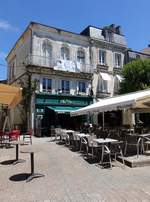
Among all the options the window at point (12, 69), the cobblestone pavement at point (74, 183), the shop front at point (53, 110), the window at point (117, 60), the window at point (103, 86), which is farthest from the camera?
the window at point (12, 69)

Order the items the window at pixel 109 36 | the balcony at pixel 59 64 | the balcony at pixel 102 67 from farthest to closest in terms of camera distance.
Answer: the window at pixel 109 36
the balcony at pixel 102 67
the balcony at pixel 59 64

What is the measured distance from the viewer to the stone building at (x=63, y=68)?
24141mm

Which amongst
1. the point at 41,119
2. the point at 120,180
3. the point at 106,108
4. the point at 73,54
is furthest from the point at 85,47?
the point at 120,180

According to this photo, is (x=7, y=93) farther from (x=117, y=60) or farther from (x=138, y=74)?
(x=117, y=60)

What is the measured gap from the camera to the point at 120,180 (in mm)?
6582

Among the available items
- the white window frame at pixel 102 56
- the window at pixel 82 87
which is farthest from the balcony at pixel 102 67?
the window at pixel 82 87

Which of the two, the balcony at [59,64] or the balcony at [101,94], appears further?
the balcony at [101,94]

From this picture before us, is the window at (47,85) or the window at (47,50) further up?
the window at (47,50)

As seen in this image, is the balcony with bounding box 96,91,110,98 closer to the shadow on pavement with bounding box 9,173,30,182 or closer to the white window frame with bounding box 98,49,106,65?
the white window frame with bounding box 98,49,106,65

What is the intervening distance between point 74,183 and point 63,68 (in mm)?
20014

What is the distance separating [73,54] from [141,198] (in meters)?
23.1

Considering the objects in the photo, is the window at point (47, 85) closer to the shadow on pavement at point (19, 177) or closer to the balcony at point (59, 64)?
the balcony at point (59, 64)

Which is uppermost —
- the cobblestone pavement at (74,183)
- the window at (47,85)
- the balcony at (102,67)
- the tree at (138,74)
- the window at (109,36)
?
the window at (109,36)

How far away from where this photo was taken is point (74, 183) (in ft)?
21.0
